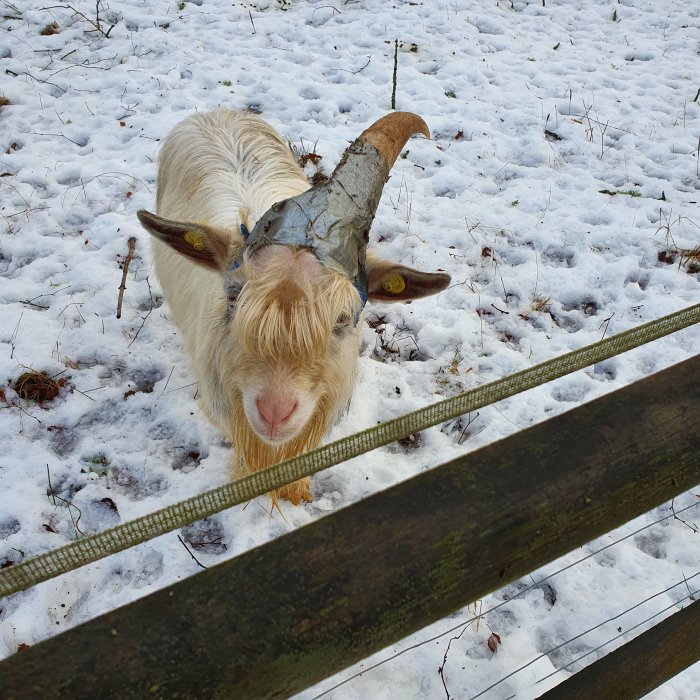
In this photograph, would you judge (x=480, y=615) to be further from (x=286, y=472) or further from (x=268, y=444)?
(x=286, y=472)

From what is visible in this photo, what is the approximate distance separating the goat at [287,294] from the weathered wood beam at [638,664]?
48.0 inches

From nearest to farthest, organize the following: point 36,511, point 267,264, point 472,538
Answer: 1. point 472,538
2. point 267,264
3. point 36,511

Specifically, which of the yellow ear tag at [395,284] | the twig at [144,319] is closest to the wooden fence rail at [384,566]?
the yellow ear tag at [395,284]

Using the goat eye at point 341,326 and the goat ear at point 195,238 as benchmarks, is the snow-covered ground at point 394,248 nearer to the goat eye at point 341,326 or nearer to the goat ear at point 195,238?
the goat eye at point 341,326

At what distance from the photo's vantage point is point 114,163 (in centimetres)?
532

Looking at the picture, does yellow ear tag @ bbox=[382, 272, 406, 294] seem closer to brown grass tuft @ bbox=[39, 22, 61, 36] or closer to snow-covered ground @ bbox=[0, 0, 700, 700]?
snow-covered ground @ bbox=[0, 0, 700, 700]

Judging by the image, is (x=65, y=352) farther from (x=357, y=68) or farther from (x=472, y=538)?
(x=357, y=68)

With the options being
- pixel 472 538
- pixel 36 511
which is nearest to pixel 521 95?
pixel 36 511

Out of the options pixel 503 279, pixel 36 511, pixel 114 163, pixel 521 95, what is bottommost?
pixel 36 511

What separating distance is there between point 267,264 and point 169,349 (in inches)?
74.7

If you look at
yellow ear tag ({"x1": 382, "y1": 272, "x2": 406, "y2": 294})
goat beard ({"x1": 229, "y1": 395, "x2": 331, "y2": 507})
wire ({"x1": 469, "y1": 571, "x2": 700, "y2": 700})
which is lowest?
wire ({"x1": 469, "y1": 571, "x2": 700, "y2": 700})

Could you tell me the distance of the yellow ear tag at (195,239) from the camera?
8.38ft

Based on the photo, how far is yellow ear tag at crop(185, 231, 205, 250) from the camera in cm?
255

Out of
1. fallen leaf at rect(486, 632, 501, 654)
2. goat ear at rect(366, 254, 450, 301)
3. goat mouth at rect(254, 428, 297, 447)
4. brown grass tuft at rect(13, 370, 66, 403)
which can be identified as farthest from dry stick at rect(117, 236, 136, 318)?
fallen leaf at rect(486, 632, 501, 654)
